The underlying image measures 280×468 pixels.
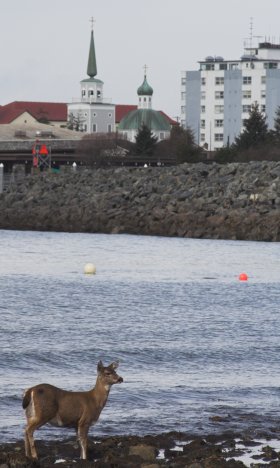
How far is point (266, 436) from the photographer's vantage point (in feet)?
64.3

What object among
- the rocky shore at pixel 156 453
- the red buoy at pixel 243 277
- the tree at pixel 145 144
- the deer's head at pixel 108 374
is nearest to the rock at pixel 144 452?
the rocky shore at pixel 156 453

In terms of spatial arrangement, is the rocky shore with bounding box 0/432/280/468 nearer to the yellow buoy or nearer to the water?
the water

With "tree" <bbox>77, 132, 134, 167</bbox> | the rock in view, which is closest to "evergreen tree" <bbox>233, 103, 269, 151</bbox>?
"tree" <bbox>77, 132, 134, 167</bbox>

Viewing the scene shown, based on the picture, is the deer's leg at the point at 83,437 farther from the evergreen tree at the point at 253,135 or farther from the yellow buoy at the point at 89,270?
the evergreen tree at the point at 253,135

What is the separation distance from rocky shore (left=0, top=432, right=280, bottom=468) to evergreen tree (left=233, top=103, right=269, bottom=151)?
12762cm

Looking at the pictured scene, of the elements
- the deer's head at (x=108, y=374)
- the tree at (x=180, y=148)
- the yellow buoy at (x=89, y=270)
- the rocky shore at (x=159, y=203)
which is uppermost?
the tree at (x=180, y=148)

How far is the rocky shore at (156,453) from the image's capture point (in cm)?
1675

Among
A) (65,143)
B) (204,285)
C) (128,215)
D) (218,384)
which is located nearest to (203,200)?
(128,215)

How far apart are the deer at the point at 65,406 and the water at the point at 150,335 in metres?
2.29

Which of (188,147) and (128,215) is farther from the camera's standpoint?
(188,147)

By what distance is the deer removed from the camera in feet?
54.4

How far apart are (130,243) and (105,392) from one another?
64.3 meters

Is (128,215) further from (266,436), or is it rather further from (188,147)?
(266,436)

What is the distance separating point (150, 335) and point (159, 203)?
2366 inches
